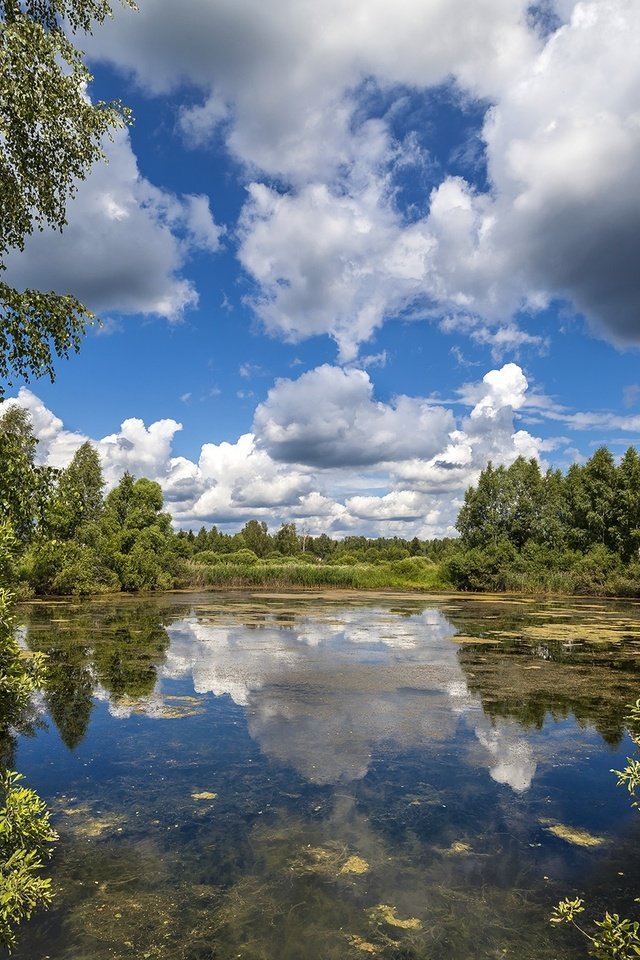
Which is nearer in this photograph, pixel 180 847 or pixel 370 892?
pixel 370 892

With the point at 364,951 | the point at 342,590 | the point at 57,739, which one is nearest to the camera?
the point at 364,951

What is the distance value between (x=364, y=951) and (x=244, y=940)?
1051mm

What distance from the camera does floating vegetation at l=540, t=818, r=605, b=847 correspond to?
273 inches

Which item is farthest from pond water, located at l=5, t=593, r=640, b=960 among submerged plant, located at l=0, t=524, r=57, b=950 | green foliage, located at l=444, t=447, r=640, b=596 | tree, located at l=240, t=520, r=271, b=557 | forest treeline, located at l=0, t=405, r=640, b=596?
tree, located at l=240, t=520, r=271, b=557

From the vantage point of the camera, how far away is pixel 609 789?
8602 mm

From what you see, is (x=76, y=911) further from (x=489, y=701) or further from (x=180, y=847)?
(x=489, y=701)

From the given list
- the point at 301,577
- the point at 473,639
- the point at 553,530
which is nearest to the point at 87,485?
the point at 301,577

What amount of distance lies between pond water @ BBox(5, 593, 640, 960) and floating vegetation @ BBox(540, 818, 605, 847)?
32 mm

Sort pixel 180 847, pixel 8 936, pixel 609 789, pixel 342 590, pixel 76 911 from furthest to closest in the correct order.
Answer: pixel 342 590
pixel 609 789
pixel 180 847
pixel 76 911
pixel 8 936

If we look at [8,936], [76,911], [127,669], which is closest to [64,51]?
[8,936]

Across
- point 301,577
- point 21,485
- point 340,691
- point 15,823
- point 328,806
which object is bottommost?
point 340,691

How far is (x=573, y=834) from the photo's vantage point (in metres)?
7.13

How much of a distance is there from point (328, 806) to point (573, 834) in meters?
3.10

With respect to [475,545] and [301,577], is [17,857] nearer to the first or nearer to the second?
[301,577]
